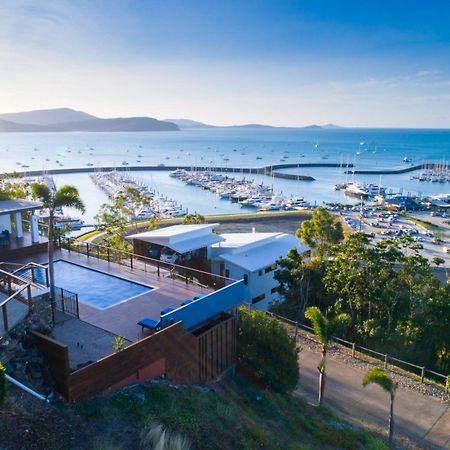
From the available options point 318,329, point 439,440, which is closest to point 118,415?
point 318,329

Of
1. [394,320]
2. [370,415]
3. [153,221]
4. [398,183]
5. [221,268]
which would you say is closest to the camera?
[370,415]

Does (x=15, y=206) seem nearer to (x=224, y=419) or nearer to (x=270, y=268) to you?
Result: (x=224, y=419)

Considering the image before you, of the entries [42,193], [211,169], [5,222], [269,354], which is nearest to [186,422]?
[269,354]

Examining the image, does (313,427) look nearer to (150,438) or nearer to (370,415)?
(370,415)

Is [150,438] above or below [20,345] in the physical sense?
below

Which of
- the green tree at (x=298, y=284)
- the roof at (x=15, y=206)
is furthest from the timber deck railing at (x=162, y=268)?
the green tree at (x=298, y=284)

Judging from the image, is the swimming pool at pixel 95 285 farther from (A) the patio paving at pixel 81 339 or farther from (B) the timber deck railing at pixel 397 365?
(B) the timber deck railing at pixel 397 365
